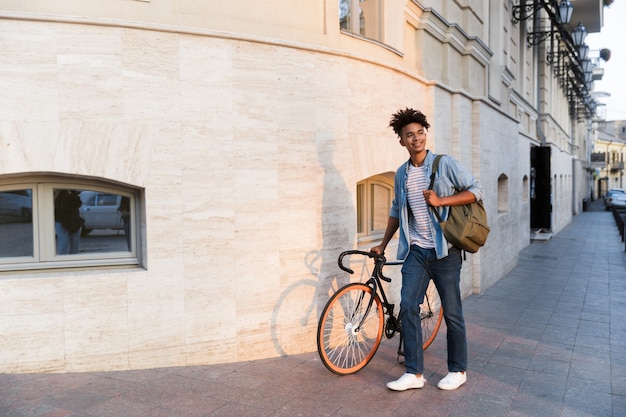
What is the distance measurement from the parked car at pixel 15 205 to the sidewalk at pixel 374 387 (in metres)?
1.35

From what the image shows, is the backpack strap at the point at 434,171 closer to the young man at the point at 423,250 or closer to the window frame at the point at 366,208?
the young man at the point at 423,250

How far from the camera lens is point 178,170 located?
5145 mm

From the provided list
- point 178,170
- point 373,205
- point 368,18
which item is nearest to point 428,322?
point 373,205

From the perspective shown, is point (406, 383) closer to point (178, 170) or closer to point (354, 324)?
point (354, 324)

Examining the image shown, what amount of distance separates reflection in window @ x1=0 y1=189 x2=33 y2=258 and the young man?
3.26 m

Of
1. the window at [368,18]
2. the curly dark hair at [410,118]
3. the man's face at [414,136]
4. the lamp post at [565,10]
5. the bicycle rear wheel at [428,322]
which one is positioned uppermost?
the lamp post at [565,10]

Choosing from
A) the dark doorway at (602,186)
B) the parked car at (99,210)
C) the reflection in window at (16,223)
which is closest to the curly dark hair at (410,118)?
the parked car at (99,210)

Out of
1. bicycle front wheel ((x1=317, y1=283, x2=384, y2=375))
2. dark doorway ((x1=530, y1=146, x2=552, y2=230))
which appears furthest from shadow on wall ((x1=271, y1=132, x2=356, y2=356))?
dark doorway ((x1=530, y1=146, x2=552, y2=230))

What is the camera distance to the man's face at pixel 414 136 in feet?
15.2

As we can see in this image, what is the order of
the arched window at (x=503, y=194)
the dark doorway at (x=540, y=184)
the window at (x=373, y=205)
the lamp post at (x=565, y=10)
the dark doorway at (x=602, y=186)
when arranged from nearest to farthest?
the window at (x=373, y=205) → the arched window at (x=503, y=194) → the lamp post at (x=565, y=10) → the dark doorway at (x=540, y=184) → the dark doorway at (x=602, y=186)

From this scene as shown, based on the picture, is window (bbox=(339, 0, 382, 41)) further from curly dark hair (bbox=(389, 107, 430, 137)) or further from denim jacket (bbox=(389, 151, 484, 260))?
denim jacket (bbox=(389, 151, 484, 260))

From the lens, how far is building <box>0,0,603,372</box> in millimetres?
4758

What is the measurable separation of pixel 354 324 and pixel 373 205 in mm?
2458

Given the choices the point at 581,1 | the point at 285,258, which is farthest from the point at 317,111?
the point at 581,1
